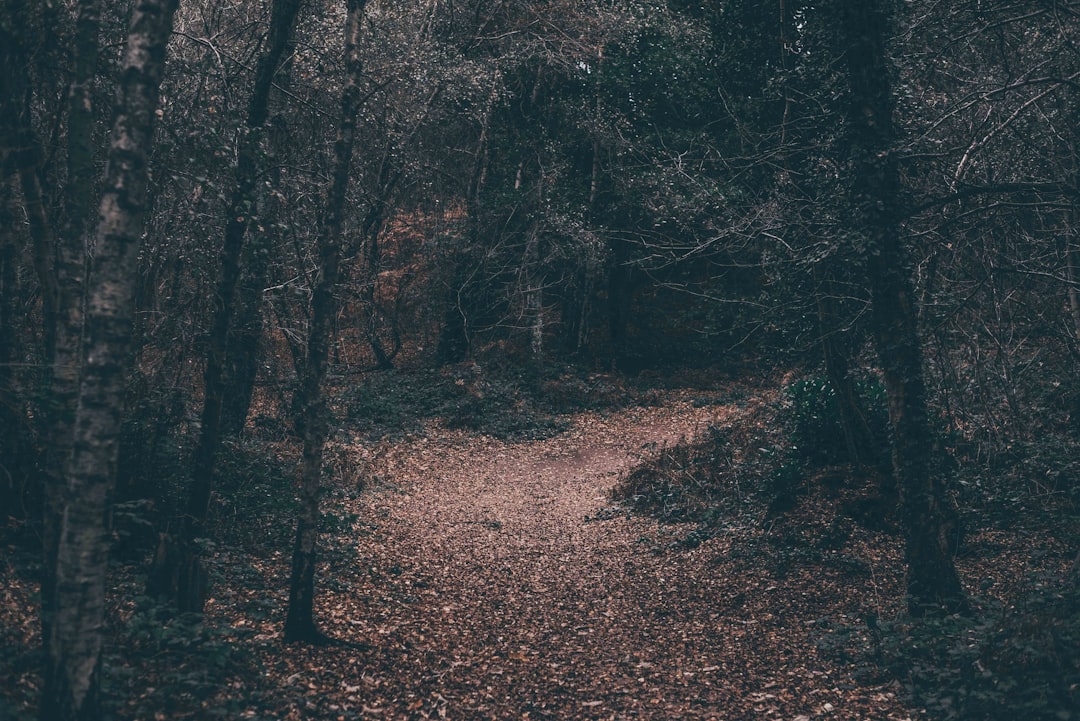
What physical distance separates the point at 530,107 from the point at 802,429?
1410 centimetres

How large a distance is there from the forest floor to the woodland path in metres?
0.02

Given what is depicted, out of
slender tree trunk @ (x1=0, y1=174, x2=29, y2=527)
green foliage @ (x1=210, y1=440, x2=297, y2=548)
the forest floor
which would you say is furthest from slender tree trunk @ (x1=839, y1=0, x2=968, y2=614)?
slender tree trunk @ (x1=0, y1=174, x2=29, y2=527)

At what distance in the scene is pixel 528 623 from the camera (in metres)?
8.66

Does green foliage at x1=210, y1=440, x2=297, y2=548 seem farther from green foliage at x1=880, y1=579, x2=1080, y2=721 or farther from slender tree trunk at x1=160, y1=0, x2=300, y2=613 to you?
green foliage at x1=880, y1=579, x2=1080, y2=721

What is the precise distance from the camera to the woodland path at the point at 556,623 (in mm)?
6637

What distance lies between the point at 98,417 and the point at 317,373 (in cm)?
258

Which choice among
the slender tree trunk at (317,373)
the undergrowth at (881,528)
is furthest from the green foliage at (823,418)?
the slender tree trunk at (317,373)

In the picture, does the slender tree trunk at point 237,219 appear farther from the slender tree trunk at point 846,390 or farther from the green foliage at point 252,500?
the slender tree trunk at point 846,390

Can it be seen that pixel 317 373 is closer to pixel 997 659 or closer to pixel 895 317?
pixel 895 317

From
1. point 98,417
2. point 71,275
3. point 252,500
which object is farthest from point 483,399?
point 98,417

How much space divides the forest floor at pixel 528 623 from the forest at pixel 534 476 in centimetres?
5

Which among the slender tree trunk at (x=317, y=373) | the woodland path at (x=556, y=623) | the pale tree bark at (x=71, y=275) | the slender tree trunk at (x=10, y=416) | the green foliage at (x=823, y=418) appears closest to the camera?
the pale tree bark at (x=71, y=275)

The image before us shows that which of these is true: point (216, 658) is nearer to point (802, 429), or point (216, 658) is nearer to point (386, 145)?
point (802, 429)

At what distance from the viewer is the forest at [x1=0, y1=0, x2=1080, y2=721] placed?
18.5ft
